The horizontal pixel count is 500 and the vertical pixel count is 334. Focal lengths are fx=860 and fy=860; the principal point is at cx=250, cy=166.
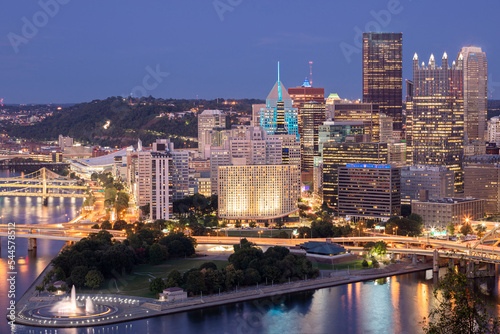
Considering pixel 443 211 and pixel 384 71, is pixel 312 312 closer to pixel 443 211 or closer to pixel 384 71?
pixel 443 211

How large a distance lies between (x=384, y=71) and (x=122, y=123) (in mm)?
24966

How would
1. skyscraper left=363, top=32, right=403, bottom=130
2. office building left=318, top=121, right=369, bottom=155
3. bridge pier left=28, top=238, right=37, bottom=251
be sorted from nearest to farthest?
bridge pier left=28, top=238, right=37, bottom=251, office building left=318, top=121, right=369, bottom=155, skyscraper left=363, top=32, right=403, bottom=130

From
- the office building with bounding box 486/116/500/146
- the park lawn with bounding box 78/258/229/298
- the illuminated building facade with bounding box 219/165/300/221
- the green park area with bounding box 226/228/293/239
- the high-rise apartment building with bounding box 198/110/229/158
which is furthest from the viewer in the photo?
the high-rise apartment building with bounding box 198/110/229/158

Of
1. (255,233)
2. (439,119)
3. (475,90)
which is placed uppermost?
(475,90)

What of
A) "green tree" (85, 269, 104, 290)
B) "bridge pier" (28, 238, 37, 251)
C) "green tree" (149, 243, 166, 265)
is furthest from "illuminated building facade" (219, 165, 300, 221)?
"green tree" (85, 269, 104, 290)

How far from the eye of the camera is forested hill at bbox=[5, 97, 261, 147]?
70.1m

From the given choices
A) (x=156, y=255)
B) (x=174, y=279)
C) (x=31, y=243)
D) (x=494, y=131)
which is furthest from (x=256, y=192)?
(x=494, y=131)

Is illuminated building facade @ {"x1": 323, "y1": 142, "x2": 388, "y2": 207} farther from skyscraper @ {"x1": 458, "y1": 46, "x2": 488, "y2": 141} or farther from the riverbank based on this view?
skyscraper @ {"x1": 458, "y1": 46, "x2": 488, "y2": 141}

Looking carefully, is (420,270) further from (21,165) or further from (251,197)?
(21,165)

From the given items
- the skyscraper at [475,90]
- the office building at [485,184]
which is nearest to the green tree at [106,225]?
the office building at [485,184]

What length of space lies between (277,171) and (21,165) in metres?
35.6

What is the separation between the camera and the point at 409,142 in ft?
162

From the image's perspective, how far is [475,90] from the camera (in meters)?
61.8

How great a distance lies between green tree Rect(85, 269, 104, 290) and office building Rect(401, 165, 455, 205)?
59.8 ft
